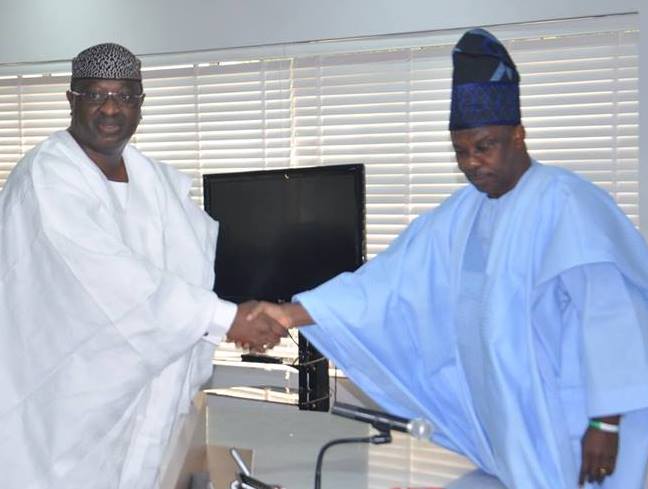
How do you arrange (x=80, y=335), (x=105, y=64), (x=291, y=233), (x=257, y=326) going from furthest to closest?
(x=291, y=233), (x=257, y=326), (x=105, y=64), (x=80, y=335)

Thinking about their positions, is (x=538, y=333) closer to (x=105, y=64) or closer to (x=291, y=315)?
(x=291, y=315)

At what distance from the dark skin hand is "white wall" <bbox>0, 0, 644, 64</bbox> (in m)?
1.99

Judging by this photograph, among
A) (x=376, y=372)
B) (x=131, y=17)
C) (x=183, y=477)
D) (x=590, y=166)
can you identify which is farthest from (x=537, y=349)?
(x=131, y=17)

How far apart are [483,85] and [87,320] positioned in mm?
1157

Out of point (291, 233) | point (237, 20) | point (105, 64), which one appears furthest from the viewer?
point (237, 20)

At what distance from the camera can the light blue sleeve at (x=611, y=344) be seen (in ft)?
5.77

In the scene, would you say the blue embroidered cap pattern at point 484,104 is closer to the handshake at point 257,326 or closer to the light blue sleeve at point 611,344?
the light blue sleeve at point 611,344

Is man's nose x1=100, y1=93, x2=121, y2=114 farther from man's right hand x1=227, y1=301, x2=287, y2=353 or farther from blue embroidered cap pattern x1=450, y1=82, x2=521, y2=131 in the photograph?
blue embroidered cap pattern x1=450, y1=82, x2=521, y2=131

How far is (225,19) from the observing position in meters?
3.80

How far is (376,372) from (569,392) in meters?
0.51

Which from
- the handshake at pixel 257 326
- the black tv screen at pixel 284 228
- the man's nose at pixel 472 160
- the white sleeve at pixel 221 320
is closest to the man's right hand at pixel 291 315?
the handshake at pixel 257 326

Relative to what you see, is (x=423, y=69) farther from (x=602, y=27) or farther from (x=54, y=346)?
(x=54, y=346)

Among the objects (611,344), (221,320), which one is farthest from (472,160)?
(221,320)

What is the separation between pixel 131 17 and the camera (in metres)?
3.94
